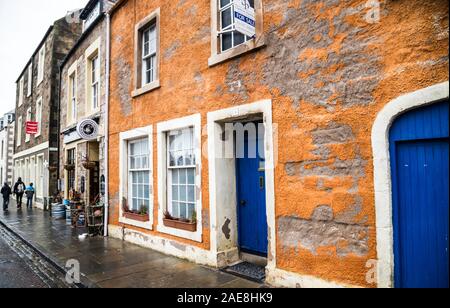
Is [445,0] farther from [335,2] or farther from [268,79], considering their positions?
[268,79]

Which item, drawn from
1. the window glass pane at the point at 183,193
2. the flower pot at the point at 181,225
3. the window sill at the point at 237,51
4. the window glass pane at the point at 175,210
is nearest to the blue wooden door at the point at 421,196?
the window sill at the point at 237,51

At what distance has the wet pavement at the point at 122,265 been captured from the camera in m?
4.83

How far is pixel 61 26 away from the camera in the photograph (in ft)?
53.5

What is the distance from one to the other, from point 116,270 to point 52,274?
1303 mm

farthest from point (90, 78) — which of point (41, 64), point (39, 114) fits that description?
point (41, 64)

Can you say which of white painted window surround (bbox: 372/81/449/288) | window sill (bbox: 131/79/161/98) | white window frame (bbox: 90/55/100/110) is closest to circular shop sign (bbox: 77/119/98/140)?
white window frame (bbox: 90/55/100/110)

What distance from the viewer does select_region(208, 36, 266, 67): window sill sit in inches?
192

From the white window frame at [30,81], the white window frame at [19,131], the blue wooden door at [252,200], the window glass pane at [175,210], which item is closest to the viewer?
the blue wooden door at [252,200]

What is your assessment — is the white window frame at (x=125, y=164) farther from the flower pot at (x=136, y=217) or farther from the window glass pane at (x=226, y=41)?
the window glass pane at (x=226, y=41)

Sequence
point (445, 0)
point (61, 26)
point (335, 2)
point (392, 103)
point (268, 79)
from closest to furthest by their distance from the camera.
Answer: point (445, 0)
point (392, 103)
point (335, 2)
point (268, 79)
point (61, 26)

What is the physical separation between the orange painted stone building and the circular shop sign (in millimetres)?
2504

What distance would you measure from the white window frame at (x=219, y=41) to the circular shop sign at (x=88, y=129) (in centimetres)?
533

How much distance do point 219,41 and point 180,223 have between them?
374 cm

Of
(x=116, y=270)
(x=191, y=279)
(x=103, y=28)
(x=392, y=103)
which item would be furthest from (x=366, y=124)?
(x=103, y=28)
